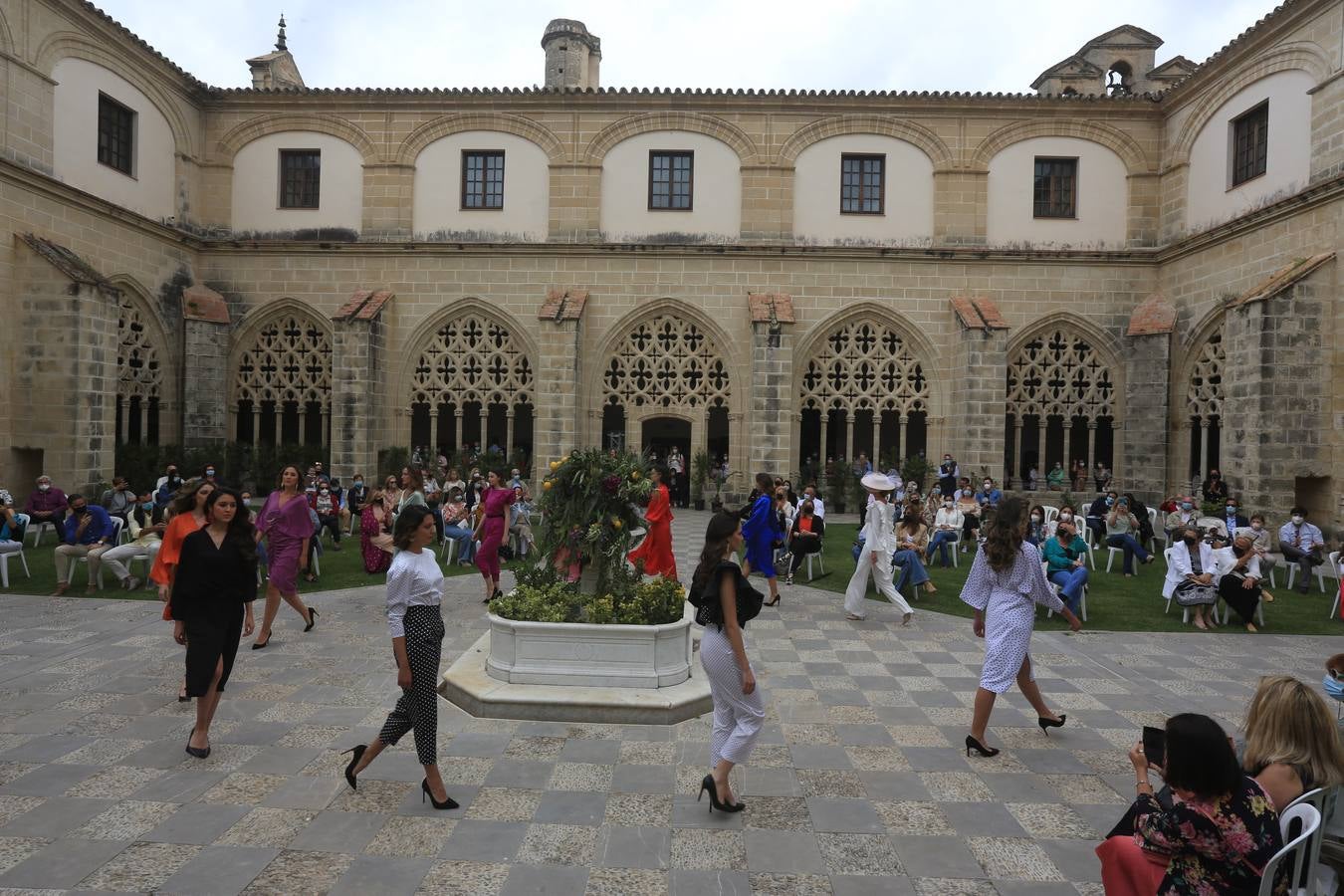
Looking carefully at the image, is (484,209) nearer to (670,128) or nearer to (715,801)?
(670,128)

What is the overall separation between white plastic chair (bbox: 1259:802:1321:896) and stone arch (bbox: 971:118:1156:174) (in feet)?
61.1

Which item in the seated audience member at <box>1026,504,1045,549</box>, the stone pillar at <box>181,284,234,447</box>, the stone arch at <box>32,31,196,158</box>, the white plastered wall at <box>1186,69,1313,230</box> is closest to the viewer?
the seated audience member at <box>1026,504,1045,549</box>

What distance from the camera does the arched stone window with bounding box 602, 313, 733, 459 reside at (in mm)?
19312

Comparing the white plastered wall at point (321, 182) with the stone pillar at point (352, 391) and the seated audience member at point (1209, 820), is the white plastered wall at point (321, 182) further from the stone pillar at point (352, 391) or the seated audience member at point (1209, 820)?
the seated audience member at point (1209, 820)

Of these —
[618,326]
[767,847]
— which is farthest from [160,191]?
[767,847]

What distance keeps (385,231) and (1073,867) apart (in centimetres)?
1919

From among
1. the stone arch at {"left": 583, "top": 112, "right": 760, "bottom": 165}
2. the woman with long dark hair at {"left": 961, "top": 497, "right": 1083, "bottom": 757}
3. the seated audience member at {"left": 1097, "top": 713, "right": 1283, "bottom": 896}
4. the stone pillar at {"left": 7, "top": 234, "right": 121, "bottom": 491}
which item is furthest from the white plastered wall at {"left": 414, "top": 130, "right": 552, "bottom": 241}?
the seated audience member at {"left": 1097, "top": 713, "right": 1283, "bottom": 896}

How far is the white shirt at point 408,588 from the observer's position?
4.16 meters

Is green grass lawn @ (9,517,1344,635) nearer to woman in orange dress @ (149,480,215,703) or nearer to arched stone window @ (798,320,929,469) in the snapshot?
woman in orange dress @ (149,480,215,703)

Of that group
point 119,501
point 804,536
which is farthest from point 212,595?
point 119,501

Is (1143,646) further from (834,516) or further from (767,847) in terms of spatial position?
(834,516)

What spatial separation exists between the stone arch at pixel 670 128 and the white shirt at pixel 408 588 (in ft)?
54.4

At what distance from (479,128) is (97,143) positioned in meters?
7.76

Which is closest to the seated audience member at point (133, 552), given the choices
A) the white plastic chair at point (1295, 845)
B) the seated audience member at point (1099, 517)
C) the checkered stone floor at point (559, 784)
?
the checkered stone floor at point (559, 784)
